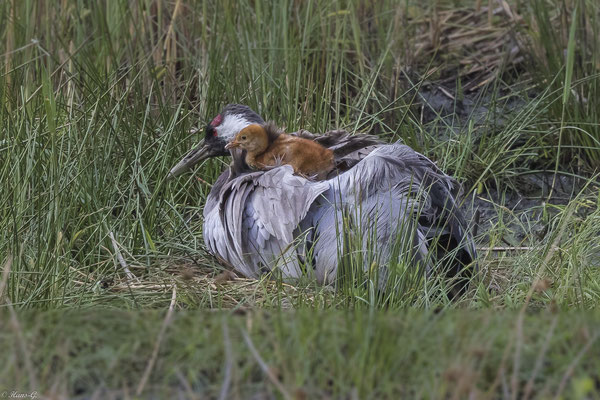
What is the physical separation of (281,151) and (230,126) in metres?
0.33

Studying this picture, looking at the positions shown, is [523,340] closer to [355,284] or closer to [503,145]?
[355,284]

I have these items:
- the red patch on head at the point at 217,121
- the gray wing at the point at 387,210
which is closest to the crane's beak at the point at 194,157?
the red patch on head at the point at 217,121

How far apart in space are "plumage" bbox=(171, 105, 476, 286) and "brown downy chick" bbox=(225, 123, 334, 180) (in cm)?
9

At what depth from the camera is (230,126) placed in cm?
416

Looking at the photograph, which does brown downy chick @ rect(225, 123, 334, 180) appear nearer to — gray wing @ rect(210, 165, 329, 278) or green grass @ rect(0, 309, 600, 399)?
gray wing @ rect(210, 165, 329, 278)

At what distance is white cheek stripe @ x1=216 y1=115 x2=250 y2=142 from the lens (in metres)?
4.13

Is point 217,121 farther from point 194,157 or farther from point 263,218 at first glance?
point 263,218

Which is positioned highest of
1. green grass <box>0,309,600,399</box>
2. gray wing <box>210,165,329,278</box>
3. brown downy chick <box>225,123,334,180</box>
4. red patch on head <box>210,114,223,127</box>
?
green grass <box>0,309,600,399</box>

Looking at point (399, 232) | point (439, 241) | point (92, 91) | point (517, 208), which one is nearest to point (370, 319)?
point (399, 232)

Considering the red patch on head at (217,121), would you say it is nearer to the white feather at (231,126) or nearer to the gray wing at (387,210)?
the white feather at (231,126)

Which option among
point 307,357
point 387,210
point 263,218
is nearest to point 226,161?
point 263,218

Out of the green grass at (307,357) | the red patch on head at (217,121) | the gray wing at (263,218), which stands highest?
the green grass at (307,357)

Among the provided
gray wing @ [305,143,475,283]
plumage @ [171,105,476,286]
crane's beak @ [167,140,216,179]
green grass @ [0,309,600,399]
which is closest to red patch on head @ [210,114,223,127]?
crane's beak @ [167,140,216,179]

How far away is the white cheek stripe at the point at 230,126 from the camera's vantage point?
4133 mm
